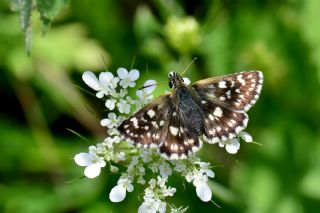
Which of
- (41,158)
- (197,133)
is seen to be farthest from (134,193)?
(197,133)

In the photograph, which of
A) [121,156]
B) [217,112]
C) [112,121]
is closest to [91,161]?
[121,156]

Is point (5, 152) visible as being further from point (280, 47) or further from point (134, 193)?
point (280, 47)

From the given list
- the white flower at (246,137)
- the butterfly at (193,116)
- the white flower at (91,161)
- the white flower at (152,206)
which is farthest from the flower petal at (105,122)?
the white flower at (246,137)

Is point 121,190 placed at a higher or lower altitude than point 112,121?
lower

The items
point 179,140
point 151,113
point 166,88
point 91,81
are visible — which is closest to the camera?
point 179,140

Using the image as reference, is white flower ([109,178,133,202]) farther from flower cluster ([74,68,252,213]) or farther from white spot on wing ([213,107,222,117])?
white spot on wing ([213,107,222,117])

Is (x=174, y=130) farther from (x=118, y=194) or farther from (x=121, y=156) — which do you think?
(x=118, y=194)
